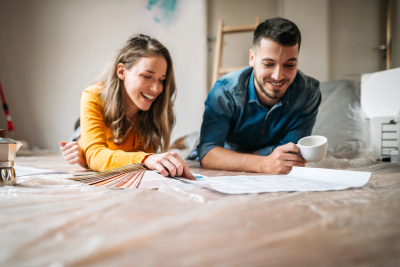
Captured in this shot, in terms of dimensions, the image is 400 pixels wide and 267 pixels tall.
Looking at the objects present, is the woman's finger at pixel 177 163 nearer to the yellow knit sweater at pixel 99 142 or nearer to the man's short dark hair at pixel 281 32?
the yellow knit sweater at pixel 99 142

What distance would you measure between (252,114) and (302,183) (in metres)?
0.53

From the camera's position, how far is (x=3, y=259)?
0.25 metres

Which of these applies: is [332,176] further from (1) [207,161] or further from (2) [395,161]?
(2) [395,161]

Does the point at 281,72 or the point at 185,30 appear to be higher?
the point at 185,30

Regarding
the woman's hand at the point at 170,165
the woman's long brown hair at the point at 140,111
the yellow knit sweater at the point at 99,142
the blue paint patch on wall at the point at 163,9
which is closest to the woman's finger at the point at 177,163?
the woman's hand at the point at 170,165

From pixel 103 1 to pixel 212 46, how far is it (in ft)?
3.44

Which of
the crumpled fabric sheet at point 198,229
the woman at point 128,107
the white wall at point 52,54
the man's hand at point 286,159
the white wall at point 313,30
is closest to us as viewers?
the crumpled fabric sheet at point 198,229

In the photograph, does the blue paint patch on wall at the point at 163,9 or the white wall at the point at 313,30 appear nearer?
the white wall at the point at 313,30

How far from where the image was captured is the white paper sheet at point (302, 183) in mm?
524

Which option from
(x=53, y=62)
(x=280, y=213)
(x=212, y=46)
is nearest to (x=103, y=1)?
(x=53, y=62)

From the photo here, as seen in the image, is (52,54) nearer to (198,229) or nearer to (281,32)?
(281,32)

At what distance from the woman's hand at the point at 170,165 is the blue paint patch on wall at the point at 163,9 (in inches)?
80.3

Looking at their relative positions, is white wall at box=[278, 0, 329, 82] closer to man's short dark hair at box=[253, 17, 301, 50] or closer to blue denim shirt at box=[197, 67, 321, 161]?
blue denim shirt at box=[197, 67, 321, 161]

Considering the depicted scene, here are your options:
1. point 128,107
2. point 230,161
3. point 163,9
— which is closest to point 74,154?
point 128,107
